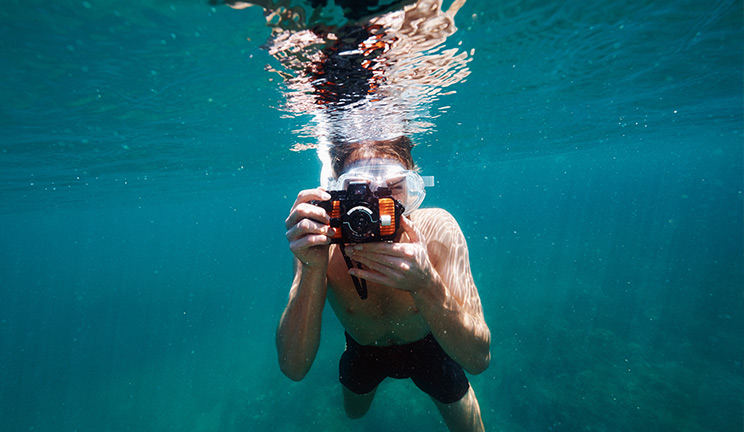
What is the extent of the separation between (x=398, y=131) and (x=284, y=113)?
417cm

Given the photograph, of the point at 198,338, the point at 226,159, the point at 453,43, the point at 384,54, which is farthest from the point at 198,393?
the point at 453,43

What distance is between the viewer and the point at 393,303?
3018 mm

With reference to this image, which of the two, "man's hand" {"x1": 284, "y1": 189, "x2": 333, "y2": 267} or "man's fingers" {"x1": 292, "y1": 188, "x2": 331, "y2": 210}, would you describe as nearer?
"man's hand" {"x1": 284, "y1": 189, "x2": 333, "y2": 267}

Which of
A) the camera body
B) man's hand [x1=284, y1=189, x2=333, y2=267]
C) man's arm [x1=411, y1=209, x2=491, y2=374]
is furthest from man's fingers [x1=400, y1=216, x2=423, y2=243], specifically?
man's hand [x1=284, y1=189, x2=333, y2=267]

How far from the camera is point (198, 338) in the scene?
1786 centimetres

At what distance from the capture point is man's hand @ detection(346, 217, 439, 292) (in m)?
1.92

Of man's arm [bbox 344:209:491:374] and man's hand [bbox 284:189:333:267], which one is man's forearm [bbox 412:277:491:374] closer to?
man's arm [bbox 344:209:491:374]

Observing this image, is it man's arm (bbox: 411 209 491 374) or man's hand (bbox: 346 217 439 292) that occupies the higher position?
man's hand (bbox: 346 217 439 292)

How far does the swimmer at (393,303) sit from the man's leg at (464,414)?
13 mm

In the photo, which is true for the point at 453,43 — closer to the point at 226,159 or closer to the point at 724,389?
the point at 724,389

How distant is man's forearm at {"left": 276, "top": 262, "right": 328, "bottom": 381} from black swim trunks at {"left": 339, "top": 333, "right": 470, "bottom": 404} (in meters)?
1.18

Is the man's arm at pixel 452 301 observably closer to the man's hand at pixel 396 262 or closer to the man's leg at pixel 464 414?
the man's hand at pixel 396 262

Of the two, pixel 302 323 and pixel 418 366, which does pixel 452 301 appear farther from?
pixel 418 366

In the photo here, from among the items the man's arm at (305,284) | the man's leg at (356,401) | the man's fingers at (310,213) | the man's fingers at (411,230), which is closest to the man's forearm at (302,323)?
the man's arm at (305,284)
